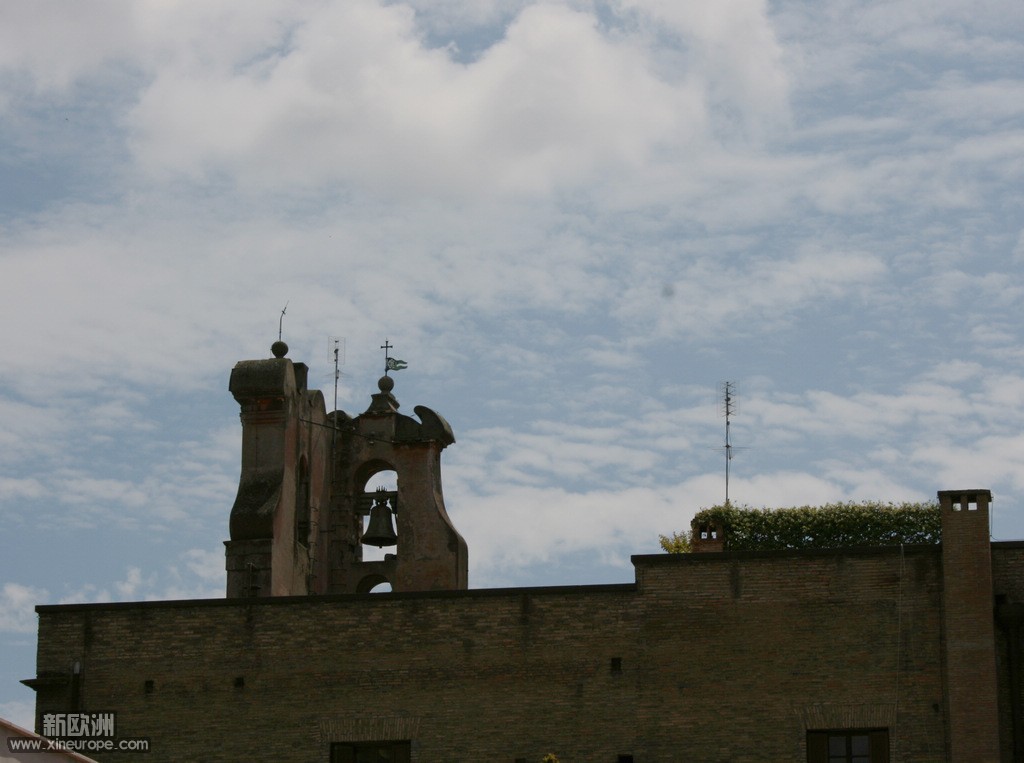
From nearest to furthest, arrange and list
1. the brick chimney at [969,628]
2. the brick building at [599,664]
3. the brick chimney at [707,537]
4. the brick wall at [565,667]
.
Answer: the brick chimney at [969,628] < the brick building at [599,664] < the brick wall at [565,667] < the brick chimney at [707,537]

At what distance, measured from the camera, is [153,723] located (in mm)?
31906

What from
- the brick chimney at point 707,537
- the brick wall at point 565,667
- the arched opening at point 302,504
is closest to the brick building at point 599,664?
the brick wall at point 565,667

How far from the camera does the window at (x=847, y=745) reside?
30.2 meters

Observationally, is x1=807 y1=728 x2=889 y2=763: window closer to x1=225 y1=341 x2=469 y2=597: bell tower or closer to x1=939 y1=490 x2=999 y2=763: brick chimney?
x1=939 y1=490 x2=999 y2=763: brick chimney

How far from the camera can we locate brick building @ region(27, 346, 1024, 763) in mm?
30234

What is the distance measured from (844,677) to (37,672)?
1171 centimetres

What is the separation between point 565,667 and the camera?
31141 millimetres

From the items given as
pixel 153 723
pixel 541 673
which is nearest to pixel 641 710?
pixel 541 673

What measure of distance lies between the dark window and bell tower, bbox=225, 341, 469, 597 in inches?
118

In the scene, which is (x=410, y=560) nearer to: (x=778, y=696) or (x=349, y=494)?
(x=349, y=494)

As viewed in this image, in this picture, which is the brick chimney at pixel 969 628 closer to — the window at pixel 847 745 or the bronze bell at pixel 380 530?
the window at pixel 847 745

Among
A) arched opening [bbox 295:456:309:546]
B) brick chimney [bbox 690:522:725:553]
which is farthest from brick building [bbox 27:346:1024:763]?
brick chimney [bbox 690:522:725:553]

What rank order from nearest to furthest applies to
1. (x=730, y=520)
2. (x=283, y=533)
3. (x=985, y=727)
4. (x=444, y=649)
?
1. (x=985, y=727)
2. (x=444, y=649)
3. (x=283, y=533)
4. (x=730, y=520)

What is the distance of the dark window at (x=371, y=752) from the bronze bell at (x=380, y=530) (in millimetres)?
4235
